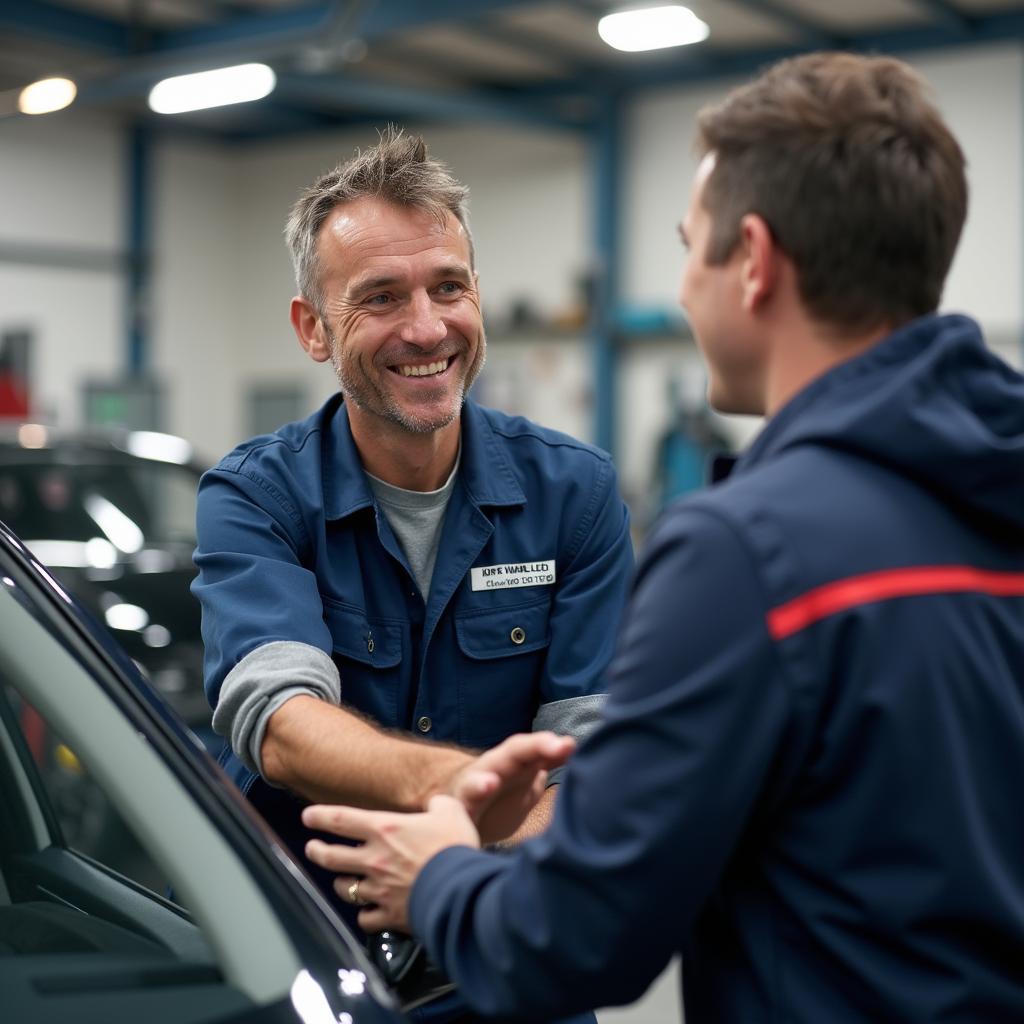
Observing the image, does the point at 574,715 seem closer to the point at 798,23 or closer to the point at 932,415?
the point at 932,415

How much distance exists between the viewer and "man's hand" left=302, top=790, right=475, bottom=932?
1.31 metres

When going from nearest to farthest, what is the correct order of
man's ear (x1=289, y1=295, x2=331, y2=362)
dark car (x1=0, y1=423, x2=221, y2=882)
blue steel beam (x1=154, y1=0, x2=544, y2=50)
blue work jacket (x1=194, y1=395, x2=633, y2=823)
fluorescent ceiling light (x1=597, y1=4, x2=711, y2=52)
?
blue work jacket (x1=194, y1=395, x2=633, y2=823) < man's ear (x1=289, y1=295, x2=331, y2=362) < dark car (x1=0, y1=423, x2=221, y2=882) < blue steel beam (x1=154, y1=0, x2=544, y2=50) < fluorescent ceiling light (x1=597, y1=4, x2=711, y2=52)

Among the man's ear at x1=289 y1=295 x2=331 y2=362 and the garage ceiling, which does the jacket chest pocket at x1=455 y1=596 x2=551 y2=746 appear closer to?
the man's ear at x1=289 y1=295 x2=331 y2=362

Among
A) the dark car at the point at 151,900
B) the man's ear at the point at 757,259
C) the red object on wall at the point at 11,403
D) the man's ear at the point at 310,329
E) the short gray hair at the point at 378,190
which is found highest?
the red object on wall at the point at 11,403

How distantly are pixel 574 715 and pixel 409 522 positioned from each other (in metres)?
0.36

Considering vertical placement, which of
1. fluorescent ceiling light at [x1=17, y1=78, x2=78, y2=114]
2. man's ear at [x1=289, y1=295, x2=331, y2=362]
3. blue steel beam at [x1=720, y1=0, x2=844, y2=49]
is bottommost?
man's ear at [x1=289, y1=295, x2=331, y2=362]

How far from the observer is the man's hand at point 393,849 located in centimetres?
131

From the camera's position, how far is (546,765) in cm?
141

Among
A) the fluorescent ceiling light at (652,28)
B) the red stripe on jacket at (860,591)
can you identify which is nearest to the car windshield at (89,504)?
the red stripe on jacket at (860,591)

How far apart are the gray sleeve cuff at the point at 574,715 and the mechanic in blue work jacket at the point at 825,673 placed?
0.74m

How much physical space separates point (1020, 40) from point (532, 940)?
1012 centimetres

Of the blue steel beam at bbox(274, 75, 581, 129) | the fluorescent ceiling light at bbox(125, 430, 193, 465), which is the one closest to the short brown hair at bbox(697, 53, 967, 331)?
the fluorescent ceiling light at bbox(125, 430, 193, 465)

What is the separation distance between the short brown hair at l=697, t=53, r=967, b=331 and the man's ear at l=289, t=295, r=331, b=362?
1.01m

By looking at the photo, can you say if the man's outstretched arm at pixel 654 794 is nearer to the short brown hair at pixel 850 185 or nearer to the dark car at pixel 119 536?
the short brown hair at pixel 850 185
